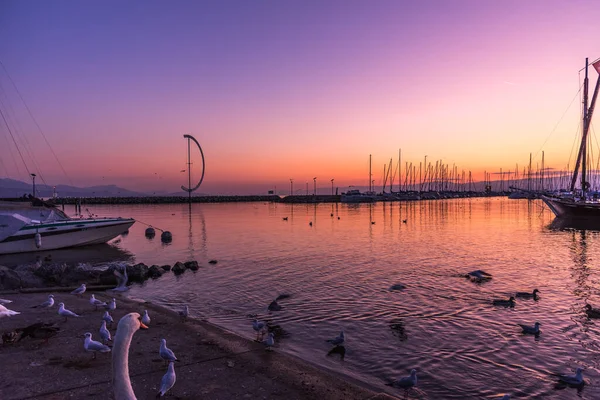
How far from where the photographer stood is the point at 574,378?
30.7 feet

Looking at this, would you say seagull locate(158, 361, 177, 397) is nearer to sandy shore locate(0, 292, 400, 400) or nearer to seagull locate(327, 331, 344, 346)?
sandy shore locate(0, 292, 400, 400)

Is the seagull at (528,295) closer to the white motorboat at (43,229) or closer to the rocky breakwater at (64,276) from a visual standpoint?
the rocky breakwater at (64,276)

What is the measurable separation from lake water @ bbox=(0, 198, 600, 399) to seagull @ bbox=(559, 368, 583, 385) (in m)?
0.18

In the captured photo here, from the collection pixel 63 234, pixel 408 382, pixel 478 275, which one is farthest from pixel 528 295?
pixel 63 234

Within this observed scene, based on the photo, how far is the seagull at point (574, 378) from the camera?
366 inches

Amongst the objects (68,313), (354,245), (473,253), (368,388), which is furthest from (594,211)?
(68,313)

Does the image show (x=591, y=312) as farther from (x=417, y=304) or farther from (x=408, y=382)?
(x=408, y=382)

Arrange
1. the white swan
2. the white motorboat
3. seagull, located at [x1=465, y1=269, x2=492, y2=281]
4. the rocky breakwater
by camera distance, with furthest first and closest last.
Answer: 1. the white motorboat
2. seagull, located at [x1=465, y1=269, x2=492, y2=281]
3. the rocky breakwater
4. the white swan

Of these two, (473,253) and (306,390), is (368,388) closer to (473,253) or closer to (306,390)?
(306,390)

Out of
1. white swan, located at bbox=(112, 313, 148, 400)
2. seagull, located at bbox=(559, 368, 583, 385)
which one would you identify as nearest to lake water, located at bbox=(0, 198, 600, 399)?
seagull, located at bbox=(559, 368, 583, 385)

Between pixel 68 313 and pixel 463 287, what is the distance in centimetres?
1678

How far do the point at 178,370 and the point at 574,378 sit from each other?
933 centimetres

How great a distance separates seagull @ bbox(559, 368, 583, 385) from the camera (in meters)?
9.30

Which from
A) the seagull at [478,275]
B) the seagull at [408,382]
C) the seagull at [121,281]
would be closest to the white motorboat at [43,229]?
the seagull at [121,281]
